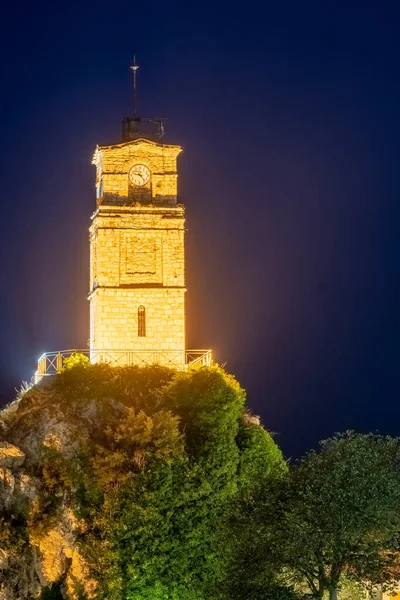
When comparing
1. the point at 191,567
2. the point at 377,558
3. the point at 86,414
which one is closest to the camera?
the point at 377,558

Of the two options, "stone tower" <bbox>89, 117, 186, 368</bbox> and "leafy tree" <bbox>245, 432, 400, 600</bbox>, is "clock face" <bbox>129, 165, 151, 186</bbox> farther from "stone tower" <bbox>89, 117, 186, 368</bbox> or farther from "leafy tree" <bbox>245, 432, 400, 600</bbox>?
"leafy tree" <bbox>245, 432, 400, 600</bbox>

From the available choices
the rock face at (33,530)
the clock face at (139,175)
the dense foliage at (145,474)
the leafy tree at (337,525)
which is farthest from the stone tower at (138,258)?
the leafy tree at (337,525)

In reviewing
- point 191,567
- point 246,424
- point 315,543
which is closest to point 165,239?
point 246,424

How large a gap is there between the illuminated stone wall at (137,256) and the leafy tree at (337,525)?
48.4 ft

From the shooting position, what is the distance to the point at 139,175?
49719mm

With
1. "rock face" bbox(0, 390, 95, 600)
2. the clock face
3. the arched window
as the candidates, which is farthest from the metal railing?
the clock face

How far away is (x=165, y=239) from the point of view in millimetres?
49000

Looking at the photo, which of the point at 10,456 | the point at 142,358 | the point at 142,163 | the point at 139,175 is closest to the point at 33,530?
the point at 10,456

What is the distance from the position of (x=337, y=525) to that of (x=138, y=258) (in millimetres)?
19532

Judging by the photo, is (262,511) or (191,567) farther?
(191,567)

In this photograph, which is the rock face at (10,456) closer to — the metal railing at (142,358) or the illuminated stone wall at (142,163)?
the metal railing at (142,358)

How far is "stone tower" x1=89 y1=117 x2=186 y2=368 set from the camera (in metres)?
47.7

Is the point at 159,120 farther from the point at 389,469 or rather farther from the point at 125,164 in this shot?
the point at 389,469

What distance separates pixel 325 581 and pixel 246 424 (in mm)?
11921
